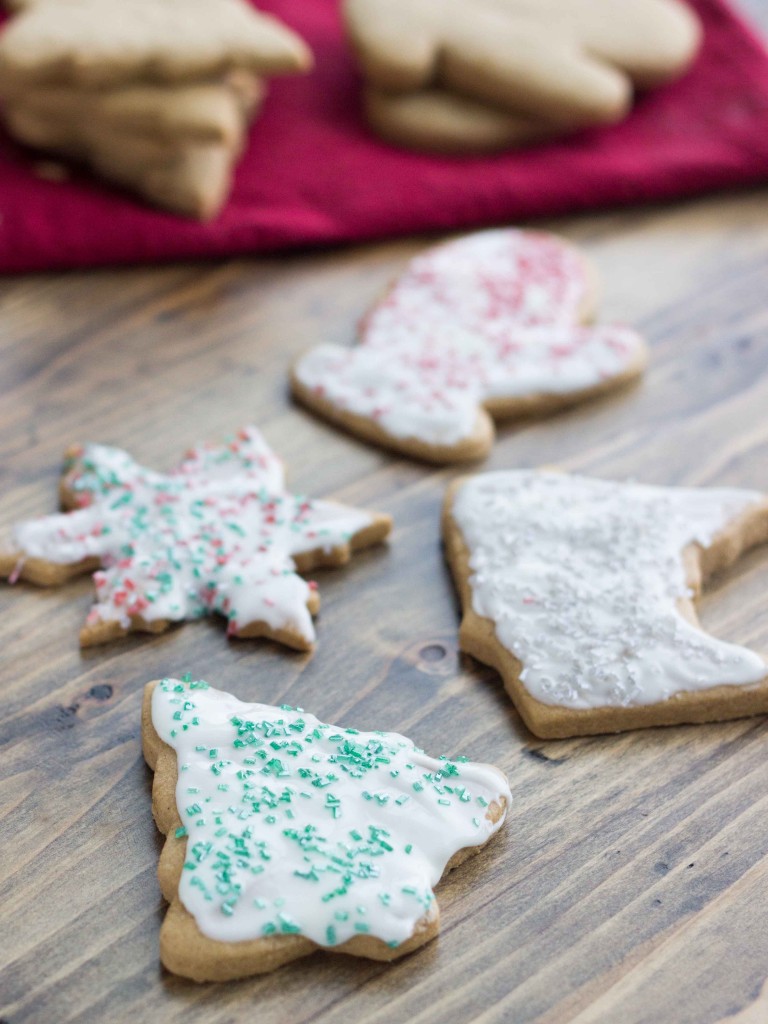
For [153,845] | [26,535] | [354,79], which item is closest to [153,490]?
[26,535]

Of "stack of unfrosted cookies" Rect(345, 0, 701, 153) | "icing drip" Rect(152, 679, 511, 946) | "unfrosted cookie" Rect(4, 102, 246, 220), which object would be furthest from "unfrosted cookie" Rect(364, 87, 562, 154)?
"icing drip" Rect(152, 679, 511, 946)

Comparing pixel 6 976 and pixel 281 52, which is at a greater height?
pixel 281 52

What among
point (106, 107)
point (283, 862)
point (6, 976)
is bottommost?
point (6, 976)

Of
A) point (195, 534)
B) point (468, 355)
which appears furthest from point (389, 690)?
point (468, 355)

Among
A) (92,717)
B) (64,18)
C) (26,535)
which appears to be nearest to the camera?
(92,717)

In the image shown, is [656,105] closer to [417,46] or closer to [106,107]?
[417,46]

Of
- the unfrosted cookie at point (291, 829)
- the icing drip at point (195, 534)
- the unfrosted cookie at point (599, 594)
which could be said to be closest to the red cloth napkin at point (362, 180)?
the icing drip at point (195, 534)

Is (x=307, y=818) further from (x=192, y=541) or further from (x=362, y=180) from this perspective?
(x=362, y=180)

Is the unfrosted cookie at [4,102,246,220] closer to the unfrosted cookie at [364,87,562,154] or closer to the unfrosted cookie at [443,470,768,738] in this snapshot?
Result: the unfrosted cookie at [364,87,562,154]
